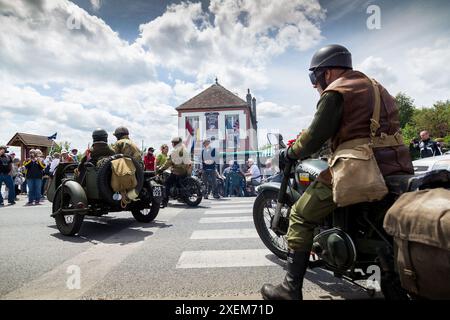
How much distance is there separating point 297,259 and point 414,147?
9.88 metres

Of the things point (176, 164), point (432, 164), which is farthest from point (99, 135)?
point (432, 164)

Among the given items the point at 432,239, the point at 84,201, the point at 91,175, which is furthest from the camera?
the point at 91,175

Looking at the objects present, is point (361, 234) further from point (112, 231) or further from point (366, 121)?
point (112, 231)

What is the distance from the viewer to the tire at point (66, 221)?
5102 mm

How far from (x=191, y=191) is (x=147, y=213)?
2.47m

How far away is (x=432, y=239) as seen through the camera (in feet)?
5.08

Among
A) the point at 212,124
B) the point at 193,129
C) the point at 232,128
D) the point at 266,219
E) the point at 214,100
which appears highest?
the point at 214,100

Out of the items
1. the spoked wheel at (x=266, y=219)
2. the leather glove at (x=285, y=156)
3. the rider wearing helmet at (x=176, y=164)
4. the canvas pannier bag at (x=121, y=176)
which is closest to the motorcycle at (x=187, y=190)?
the rider wearing helmet at (x=176, y=164)

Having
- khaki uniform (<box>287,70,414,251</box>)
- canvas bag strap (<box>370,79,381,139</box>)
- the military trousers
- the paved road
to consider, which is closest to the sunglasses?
khaki uniform (<box>287,70,414,251</box>)

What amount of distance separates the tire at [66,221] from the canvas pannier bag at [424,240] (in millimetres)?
4643

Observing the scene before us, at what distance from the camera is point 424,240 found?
1587 mm

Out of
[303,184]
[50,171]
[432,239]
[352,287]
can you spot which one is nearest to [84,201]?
[303,184]

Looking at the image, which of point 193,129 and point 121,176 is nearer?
point 121,176
